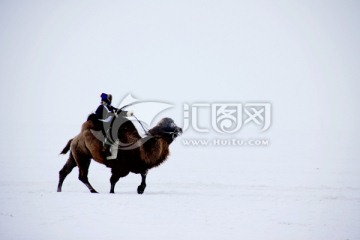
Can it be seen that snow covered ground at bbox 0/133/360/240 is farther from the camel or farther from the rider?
the rider

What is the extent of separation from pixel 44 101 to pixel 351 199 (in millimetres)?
82812

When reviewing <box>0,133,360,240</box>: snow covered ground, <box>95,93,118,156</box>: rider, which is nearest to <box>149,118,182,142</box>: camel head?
<box>95,93,118,156</box>: rider

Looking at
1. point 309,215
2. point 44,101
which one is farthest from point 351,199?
point 44,101

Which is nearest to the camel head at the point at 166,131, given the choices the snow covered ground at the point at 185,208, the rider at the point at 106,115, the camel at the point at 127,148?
the camel at the point at 127,148

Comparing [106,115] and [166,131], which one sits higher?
[106,115]

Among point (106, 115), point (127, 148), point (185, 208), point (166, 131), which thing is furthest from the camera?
point (166, 131)

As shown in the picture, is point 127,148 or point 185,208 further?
point 127,148

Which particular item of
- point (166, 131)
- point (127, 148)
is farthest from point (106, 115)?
point (166, 131)

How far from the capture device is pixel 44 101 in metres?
92.8

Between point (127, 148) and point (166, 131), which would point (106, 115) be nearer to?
point (127, 148)

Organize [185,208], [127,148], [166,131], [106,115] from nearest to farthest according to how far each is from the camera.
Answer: [185,208] → [127,148] → [106,115] → [166,131]

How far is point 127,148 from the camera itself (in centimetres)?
1416

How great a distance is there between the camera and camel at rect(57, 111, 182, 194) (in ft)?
46.4

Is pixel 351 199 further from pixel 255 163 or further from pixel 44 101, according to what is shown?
pixel 44 101
